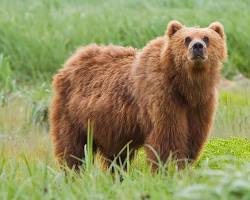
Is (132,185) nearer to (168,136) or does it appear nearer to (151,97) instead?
(168,136)

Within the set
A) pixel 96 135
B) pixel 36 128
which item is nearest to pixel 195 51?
pixel 96 135

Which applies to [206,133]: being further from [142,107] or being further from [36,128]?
[36,128]

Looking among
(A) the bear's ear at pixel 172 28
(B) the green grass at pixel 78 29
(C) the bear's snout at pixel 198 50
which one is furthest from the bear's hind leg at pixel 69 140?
(B) the green grass at pixel 78 29

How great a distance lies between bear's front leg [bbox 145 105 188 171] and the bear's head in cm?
45

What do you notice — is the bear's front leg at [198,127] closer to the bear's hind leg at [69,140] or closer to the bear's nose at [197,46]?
the bear's nose at [197,46]

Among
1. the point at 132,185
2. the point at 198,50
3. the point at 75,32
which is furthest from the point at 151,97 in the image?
the point at 75,32

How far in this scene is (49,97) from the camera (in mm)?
11875

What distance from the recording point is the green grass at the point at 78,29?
15.7 m

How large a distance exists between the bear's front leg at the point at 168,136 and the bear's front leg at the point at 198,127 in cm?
14

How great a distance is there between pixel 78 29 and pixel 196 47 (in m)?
9.29

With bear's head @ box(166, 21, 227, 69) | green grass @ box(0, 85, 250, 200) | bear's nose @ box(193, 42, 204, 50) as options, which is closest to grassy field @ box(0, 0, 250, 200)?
green grass @ box(0, 85, 250, 200)

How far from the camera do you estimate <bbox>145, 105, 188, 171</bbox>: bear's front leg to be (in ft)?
24.4

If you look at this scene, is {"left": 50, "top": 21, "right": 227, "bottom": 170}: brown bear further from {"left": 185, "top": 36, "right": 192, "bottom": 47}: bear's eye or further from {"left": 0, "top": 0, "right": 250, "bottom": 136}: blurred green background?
{"left": 0, "top": 0, "right": 250, "bottom": 136}: blurred green background

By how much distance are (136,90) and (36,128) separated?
3.77 meters
